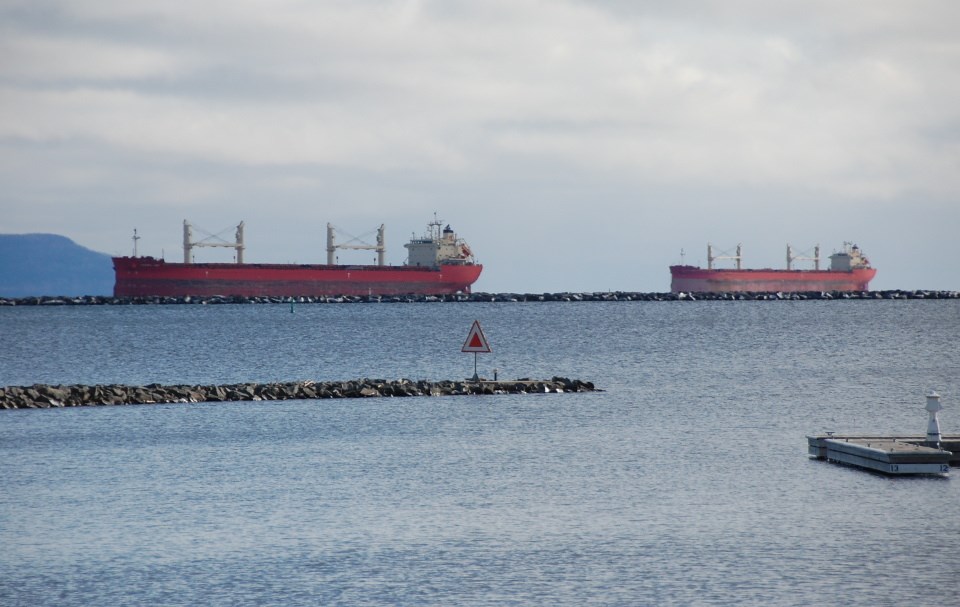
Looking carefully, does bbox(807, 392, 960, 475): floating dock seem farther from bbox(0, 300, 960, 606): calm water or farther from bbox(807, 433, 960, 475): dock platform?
bbox(0, 300, 960, 606): calm water

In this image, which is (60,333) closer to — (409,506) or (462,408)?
(462,408)

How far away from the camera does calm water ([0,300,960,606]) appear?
13.7m

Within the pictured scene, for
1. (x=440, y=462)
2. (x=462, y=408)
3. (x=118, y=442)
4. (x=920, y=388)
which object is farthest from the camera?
(x=920, y=388)

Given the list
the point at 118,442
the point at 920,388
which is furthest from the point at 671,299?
the point at 118,442

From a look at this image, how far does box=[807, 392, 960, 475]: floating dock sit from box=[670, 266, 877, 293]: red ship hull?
162 metres

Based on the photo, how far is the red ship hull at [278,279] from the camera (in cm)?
14375

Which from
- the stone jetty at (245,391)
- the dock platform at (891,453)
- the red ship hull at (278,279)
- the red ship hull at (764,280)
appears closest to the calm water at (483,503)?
the dock platform at (891,453)

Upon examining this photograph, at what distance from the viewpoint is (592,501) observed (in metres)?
18.3

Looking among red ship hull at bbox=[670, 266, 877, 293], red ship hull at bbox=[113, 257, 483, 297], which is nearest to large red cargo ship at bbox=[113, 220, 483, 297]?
red ship hull at bbox=[113, 257, 483, 297]

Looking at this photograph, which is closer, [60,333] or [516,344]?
[516,344]

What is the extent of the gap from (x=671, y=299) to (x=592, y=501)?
168189 millimetres

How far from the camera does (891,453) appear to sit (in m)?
20.2

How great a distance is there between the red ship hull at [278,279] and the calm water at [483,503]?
4249 inches

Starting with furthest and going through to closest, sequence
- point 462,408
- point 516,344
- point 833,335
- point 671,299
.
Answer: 1. point 671,299
2. point 833,335
3. point 516,344
4. point 462,408
